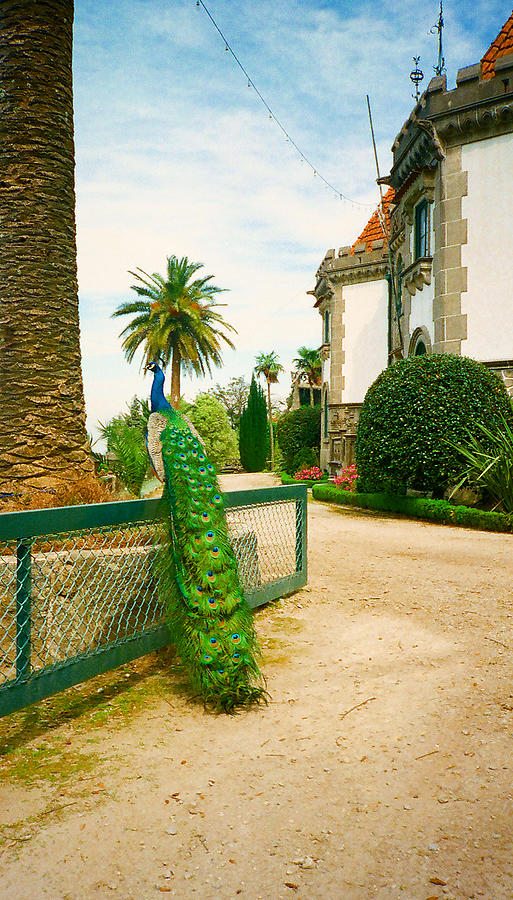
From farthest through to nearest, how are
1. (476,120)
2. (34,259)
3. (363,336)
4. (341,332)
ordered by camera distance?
(341,332)
(363,336)
(476,120)
(34,259)

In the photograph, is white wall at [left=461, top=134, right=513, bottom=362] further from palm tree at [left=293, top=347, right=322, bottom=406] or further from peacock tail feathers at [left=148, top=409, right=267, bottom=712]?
palm tree at [left=293, top=347, right=322, bottom=406]

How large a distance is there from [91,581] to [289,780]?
185cm

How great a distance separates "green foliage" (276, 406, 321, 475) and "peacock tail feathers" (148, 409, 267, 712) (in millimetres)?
21106

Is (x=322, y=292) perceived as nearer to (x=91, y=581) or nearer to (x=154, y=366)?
(x=154, y=366)

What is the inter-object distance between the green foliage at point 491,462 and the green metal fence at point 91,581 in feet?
17.6

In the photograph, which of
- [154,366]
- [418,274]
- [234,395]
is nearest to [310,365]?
[234,395]

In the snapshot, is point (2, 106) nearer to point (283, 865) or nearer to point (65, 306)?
point (65, 306)

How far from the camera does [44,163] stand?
5641 mm

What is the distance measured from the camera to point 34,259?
18.4 feet

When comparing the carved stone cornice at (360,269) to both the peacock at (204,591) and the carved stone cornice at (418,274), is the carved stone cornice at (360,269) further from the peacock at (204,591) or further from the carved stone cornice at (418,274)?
the peacock at (204,591)

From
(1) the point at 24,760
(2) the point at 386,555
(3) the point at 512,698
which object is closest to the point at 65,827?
(1) the point at 24,760

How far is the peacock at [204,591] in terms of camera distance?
3645mm

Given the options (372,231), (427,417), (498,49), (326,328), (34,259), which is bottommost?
(427,417)

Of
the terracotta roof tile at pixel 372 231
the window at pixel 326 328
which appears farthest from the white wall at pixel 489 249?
the window at pixel 326 328
